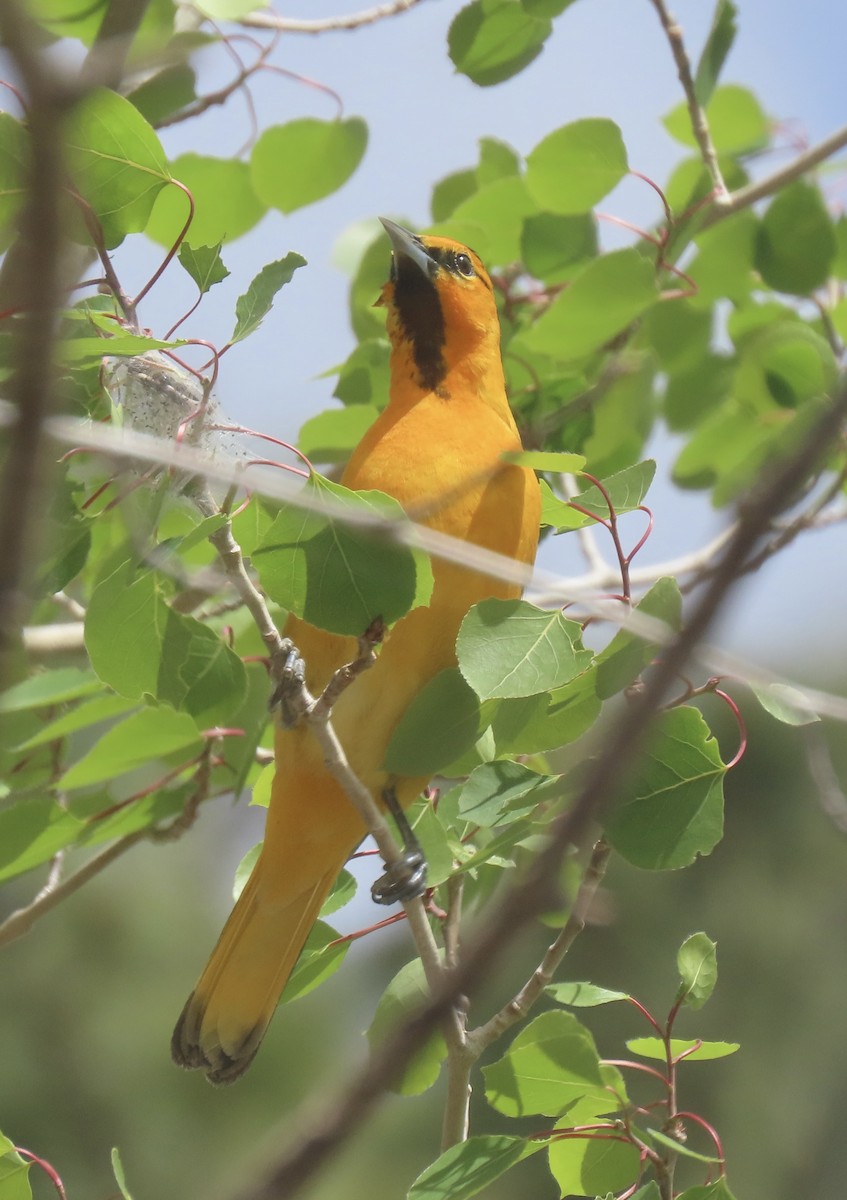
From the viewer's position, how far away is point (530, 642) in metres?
2.06

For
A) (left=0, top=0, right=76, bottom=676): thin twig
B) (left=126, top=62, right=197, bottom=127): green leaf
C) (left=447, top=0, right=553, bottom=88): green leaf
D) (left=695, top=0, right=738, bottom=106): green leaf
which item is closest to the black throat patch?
(left=447, top=0, right=553, bottom=88): green leaf

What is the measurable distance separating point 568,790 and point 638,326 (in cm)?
197

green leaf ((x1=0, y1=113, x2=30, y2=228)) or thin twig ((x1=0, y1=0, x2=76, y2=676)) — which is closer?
thin twig ((x1=0, y1=0, x2=76, y2=676))

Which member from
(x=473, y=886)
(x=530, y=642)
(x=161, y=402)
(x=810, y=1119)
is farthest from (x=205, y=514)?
(x=810, y=1119)

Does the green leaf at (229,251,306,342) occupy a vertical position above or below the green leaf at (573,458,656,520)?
above

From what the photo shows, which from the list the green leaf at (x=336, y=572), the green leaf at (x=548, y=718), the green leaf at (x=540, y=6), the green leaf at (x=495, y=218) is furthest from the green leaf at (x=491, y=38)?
the green leaf at (x=548, y=718)

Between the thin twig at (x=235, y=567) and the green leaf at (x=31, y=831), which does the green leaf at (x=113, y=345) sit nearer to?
the thin twig at (x=235, y=567)

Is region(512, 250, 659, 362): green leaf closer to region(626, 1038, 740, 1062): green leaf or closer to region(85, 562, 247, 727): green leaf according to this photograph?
region(85, 562, 247, 727): green leaf

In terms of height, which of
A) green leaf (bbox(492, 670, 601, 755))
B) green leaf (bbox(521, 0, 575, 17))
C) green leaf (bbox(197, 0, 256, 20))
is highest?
green leaf (bbox(521, 0, 575, 17))

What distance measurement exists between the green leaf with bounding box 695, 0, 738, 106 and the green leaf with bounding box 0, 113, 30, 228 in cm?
156

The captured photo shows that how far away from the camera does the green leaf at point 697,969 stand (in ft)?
6.92

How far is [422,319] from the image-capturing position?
3.31m

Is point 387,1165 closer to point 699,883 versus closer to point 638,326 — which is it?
point 699,883

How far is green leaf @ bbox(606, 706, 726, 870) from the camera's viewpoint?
2.10 metres
